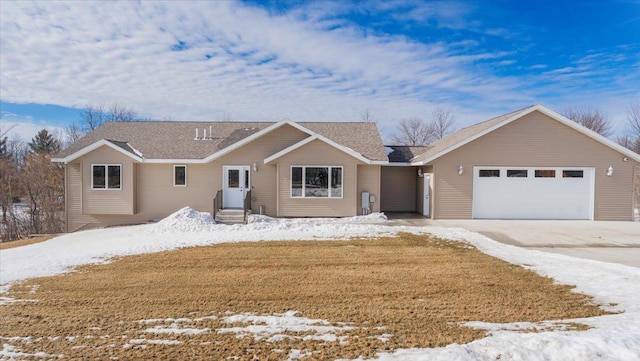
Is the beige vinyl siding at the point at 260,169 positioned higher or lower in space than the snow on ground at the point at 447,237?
higher

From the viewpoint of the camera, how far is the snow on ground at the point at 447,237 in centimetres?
421

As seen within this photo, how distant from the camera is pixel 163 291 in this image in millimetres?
7148

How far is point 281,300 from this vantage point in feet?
21.5

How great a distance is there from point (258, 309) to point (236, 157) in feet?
41.4

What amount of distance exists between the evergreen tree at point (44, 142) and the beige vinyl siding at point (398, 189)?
37.4m

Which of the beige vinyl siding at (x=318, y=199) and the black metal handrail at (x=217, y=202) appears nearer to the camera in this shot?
the black metal handrail at (x=217, y=202)

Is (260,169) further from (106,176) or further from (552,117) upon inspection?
(552,117)

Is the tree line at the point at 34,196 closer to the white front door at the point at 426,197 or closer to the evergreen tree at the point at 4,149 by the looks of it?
the evergreen tree at the point at 4,149

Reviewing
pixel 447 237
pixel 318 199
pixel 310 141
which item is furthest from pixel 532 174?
pixel 310 141

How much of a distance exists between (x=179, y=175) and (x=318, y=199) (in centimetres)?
672

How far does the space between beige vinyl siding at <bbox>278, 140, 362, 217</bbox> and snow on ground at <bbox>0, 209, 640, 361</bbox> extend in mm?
982

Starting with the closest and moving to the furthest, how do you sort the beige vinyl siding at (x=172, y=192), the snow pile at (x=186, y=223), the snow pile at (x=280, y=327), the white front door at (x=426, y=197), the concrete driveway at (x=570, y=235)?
the snow pile at (x=280, y=327), the concrete driveway at (x=570, y=235), the snow pile at (x=186, y=223), the white front door at (x=426, y=197), the beige vinyl siding at (x=172, y=192)

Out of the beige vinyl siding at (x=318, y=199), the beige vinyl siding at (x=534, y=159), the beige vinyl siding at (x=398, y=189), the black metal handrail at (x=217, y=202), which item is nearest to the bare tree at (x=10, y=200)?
the black metal handrail at (x=217, y=202)

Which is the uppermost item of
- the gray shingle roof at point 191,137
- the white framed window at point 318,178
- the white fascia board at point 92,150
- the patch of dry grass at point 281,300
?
the gray shingle roof at point 191,137
